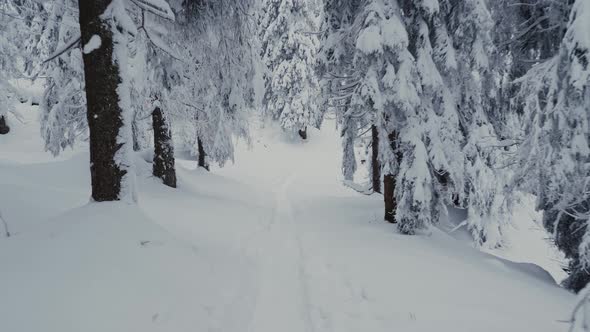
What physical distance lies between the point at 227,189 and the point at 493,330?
12.3 metres

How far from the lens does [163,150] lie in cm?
1156

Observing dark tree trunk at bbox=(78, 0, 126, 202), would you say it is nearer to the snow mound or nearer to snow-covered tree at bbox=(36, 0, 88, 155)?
the snow mound

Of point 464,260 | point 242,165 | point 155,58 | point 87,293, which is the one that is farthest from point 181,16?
point 242,165

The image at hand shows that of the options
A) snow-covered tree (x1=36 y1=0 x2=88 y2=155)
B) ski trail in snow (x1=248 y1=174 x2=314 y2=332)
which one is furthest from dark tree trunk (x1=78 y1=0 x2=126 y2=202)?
snow-covered tree (x1=36 y1=0 x2=88 y2=155)

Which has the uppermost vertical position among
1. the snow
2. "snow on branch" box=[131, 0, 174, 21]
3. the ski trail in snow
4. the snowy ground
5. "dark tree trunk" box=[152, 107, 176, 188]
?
"snow on branch" box=[131, 0, 174, 21]

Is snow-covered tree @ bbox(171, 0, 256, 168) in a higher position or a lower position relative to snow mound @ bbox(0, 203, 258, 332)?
higher

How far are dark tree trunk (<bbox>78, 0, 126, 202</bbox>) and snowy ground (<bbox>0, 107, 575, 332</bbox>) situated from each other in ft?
1.63

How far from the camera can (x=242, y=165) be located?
27.1m

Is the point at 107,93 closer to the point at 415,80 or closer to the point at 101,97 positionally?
the point at 101,97

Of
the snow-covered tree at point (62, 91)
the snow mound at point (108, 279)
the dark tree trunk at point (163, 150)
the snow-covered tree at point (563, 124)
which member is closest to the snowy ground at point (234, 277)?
the snow mound at point (108, 279)

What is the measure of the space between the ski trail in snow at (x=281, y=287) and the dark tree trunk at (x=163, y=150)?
4443 mm

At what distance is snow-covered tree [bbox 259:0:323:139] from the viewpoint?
29.0m

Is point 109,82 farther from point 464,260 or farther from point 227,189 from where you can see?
point 227,189

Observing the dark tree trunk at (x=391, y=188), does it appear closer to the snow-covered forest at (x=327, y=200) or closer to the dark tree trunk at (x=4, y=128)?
the snow-covered forest at (x=327, y=200)
